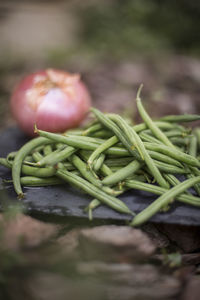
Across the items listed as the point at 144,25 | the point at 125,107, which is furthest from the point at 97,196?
the point at 144,25

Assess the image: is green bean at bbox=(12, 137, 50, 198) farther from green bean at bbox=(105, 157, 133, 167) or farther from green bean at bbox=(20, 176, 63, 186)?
green bean at bbox=(105, 157, 133, 167)

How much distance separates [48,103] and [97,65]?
9.23 ft

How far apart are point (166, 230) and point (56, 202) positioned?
30.8 inches

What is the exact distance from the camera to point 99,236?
6.16 feet

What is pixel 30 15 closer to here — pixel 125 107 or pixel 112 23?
pixel 112 23

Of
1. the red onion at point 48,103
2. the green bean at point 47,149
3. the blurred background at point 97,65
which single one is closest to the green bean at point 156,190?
the blurred background at point 97,65

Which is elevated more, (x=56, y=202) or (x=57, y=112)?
(x=57, y=112)

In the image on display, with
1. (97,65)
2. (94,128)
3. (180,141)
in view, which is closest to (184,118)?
(180,141)

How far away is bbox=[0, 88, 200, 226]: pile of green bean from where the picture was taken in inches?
69.6

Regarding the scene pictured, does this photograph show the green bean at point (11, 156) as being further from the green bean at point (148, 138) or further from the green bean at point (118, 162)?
the green bean at point (148, 138)

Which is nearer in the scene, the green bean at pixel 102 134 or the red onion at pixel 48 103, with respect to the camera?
the green bean at pixel 102 134

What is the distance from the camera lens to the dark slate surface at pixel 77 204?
5.73ft

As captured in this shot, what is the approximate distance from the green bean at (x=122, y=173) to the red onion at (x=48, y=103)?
3.43 ft

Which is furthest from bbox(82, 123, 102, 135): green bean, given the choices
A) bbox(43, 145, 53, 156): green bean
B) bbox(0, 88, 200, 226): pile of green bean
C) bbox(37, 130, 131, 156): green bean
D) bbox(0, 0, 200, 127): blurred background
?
bbox(0, 0, 200, 127): blurred background
